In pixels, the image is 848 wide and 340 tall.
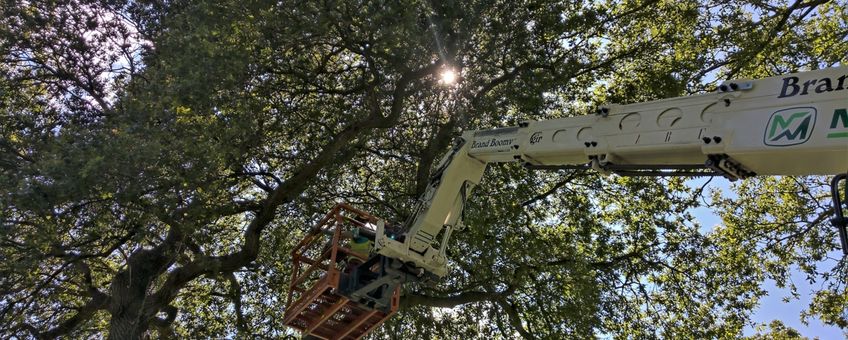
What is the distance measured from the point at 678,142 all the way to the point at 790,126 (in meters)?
0.86

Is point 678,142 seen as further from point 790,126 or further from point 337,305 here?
point 337,305

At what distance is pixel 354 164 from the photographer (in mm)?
13758

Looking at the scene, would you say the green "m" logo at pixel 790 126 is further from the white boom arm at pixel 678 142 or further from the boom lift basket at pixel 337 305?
the boom lift basket at pixel 337 305

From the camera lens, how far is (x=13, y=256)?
834 cm

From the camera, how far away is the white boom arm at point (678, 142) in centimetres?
464

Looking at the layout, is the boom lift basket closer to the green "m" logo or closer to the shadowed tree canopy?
the shadowed tree canopy

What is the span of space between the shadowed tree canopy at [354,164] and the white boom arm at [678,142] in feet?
9.66

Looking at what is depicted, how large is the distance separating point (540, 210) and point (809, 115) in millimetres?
9265

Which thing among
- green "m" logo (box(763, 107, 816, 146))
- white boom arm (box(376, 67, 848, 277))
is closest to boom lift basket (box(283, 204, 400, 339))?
white boom arm (box(376, 67, 848, 277))

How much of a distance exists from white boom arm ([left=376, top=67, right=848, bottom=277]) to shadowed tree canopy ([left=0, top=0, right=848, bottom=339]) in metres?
2.94

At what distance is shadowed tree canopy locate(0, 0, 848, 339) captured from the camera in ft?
28.5

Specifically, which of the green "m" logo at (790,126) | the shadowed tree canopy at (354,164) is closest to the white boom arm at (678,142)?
the green "m" logo at (790,126)

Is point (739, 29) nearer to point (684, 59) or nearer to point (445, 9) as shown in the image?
point (684, 59)

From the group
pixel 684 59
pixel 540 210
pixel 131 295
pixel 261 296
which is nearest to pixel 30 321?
pixel 131 295
